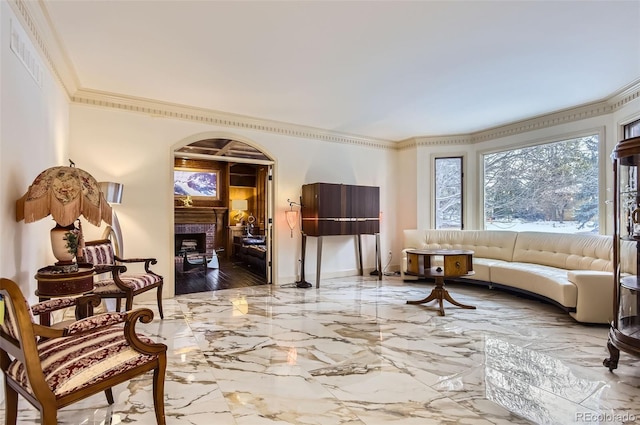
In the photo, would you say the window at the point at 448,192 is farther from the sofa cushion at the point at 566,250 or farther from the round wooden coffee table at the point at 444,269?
the round wooden coffee table at the point at 444,269

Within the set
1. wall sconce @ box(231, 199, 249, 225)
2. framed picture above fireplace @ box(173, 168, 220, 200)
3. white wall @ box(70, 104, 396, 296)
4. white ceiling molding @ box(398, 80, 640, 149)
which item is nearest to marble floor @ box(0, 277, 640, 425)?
white wall @ box(70, 104, 396, 296)

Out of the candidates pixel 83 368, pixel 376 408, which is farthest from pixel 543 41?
pixel 83 368

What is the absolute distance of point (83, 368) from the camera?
1.59 metres

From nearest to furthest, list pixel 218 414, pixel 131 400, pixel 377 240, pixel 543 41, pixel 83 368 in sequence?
pixel 83 368 → pixel 218 414 → pixel 131 400 → pixel 543 41 → pixel 377 240

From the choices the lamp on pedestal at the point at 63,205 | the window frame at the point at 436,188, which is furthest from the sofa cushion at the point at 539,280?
the lamp on pedestal at the point at 63,205

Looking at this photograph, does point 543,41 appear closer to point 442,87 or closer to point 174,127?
point 442,87

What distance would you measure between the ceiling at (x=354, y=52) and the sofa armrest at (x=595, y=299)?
87.2 inches

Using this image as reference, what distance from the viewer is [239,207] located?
385 inches

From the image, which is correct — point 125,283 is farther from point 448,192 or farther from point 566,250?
point 448,192

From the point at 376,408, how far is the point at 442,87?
11.6 ft

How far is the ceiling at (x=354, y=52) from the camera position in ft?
8.52

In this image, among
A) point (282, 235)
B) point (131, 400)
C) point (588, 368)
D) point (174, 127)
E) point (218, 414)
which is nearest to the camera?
point (218, 414)

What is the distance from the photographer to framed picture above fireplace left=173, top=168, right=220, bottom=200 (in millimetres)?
8742

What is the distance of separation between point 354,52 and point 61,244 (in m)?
2.86
